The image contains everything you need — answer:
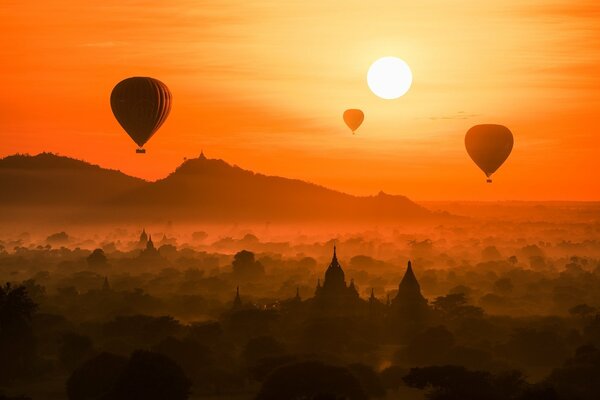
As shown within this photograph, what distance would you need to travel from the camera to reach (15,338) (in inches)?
3575

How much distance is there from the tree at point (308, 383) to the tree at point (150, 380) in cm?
563

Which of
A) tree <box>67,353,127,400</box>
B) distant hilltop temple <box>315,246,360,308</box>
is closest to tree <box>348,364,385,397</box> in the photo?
tree <box>67,353,127,400</box>

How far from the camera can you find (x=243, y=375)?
85.6 metres

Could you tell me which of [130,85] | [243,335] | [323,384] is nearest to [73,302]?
[130,85]

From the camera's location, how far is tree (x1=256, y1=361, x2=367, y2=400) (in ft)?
246

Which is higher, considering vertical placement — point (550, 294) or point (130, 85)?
point (130, 85)

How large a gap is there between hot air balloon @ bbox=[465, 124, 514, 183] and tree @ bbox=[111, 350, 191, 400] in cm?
9138

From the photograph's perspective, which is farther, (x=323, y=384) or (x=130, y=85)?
(x=130, y=85)

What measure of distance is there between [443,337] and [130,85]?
60.0 m

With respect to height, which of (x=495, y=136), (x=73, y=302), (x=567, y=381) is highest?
(x=495, y=136)

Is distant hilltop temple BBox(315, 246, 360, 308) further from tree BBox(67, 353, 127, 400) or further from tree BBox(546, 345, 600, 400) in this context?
tree BBox(67, 353, 127, 400)

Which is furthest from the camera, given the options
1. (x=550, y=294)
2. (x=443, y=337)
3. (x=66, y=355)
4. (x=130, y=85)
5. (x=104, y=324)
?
(x=550, y=294)

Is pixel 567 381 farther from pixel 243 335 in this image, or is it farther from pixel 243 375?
pixel 243 335

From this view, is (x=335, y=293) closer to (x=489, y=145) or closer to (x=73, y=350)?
(x=73, y=350)
